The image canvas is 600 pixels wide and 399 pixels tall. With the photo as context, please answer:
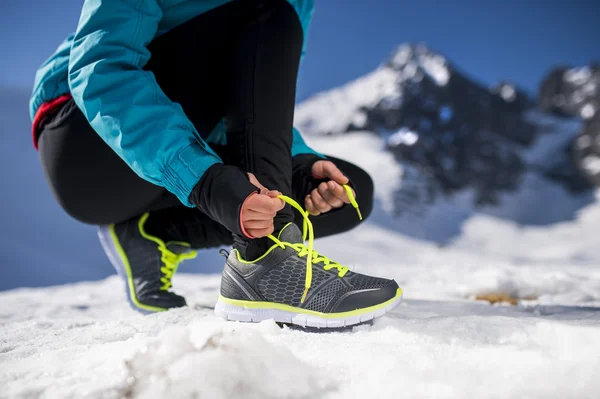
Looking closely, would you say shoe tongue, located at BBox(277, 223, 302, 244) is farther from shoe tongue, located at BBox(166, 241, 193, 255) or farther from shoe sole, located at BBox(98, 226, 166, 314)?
shoe sole, located at BBox(98, 226, 166, 314)

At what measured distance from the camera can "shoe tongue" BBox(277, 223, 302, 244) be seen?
3.11 ft

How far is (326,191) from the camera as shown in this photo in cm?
121

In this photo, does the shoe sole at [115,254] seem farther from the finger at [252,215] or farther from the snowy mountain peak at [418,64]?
the snowy mountain peak at [418,64]

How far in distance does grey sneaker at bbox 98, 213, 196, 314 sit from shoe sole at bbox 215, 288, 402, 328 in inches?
16.5

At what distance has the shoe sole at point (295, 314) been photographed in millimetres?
898

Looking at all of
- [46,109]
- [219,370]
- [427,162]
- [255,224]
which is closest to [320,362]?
[219,370]

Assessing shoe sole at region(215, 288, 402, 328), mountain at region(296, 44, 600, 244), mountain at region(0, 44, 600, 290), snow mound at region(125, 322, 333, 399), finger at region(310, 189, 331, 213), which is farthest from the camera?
mountain at region(296, 44, 600, 244)

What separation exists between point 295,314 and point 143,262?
2.17ft

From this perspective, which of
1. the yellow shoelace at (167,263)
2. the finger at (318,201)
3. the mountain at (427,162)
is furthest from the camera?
the mountain at (427,162)

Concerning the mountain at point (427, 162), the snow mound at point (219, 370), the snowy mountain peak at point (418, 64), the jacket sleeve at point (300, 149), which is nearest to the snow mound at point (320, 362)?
the snow mound at point (219, 370)

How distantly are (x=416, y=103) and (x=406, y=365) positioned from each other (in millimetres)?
60939

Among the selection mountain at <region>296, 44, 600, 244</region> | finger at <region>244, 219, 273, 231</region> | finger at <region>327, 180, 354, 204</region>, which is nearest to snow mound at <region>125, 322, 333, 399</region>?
finger at <region>244, 219, 273, 231</region>

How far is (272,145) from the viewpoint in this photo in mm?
1005

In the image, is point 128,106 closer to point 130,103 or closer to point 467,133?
point 130,103
